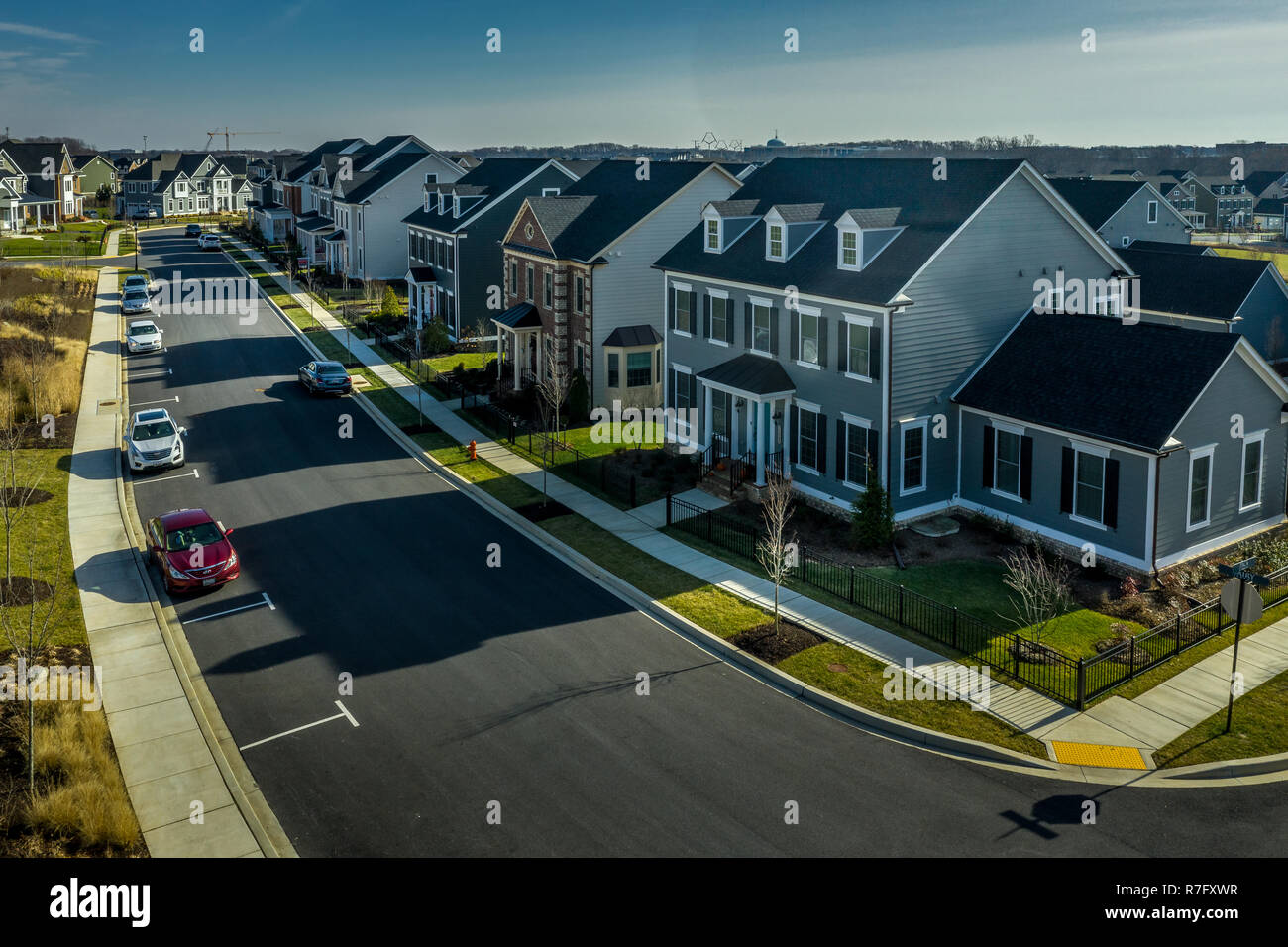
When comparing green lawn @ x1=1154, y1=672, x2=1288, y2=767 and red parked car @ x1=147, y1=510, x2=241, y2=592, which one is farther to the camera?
red parked car @ x1=147, y1=510, x2=241, y2=592

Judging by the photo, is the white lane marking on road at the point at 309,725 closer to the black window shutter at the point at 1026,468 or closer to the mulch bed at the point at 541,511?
the mulch bed at the point at 541,511

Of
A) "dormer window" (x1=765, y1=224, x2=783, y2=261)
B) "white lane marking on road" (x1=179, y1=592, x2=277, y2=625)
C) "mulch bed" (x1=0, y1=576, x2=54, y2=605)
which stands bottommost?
A: "white lane marking on road" (x1=179, y1=592, x2=277, y2=625)

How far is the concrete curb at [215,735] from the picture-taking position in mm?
15625

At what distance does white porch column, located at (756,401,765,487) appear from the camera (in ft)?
106

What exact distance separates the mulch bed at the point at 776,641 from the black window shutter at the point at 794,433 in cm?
1043

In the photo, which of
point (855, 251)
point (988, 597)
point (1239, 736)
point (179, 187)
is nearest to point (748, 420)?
point (855, 251)

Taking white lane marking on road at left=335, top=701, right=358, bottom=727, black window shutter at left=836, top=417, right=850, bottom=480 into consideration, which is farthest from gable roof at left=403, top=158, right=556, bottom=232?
white lane marking on road at left=335, top=701, right=358, bottom=727

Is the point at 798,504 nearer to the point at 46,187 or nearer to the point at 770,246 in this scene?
the point at 770,246

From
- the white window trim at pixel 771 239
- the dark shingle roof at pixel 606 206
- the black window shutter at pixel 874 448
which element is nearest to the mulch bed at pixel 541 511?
the black window shutter at pixel 874 448

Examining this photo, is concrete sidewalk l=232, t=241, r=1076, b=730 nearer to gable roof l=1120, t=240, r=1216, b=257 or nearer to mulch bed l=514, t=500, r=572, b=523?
mulch bed l=514, t=500, r=572, b=523

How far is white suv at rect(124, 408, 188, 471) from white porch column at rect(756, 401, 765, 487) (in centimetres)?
1986

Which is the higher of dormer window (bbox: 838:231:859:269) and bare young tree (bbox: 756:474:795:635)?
dormer window (bbox: 838:231:859:269)
